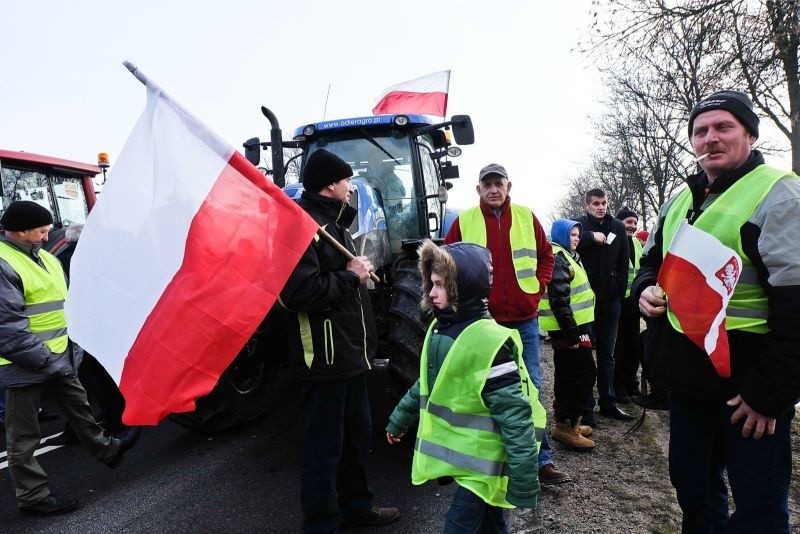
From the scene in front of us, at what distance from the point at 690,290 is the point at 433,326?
1049 millimetres

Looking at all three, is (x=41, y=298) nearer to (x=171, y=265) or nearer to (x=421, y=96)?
(x=171, y=265)

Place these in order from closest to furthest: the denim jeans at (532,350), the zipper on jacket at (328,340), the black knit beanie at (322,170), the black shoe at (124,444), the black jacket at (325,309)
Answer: the black jacket at (325,309), the zipper on jacket at (328,340), the black knit beanie at (322,170), the denim jeans at (532,350), the black shoe at (124,444)

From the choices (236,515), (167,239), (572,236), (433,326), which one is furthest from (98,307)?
(572,236)

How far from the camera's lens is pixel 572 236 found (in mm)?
4301

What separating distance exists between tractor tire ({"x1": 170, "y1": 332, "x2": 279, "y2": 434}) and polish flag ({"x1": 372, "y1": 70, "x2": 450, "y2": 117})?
4611mm

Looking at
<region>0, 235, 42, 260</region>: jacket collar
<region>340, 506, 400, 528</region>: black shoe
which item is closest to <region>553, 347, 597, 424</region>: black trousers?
<region>340, 506, 400, 528</region>: black shoe

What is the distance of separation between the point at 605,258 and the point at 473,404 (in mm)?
3310

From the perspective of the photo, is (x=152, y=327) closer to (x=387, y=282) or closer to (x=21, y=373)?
(x=21, y=373)

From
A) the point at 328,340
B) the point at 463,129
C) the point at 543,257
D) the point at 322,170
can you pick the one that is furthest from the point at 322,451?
the point at 463,129

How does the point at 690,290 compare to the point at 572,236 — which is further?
the point at 572,236

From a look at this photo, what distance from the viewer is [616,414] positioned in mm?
4590

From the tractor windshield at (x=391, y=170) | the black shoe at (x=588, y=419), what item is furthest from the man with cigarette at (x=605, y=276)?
the tractor windshield at (x=391, y=170)

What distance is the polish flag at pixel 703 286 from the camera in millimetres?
1770

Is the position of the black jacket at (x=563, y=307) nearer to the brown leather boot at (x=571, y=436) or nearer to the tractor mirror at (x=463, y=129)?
the brown leather boot at (x=571, y=436)
